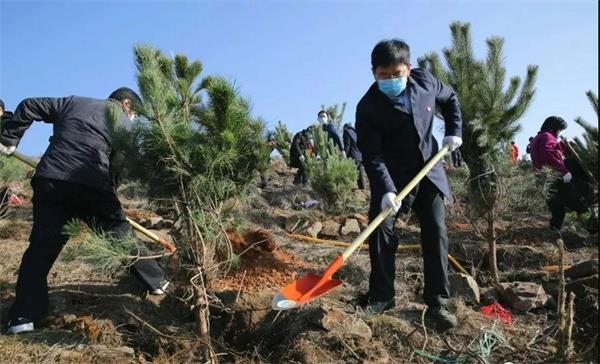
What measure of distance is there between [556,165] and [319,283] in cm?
432

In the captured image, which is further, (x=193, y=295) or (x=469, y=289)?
(x=469, y=289)

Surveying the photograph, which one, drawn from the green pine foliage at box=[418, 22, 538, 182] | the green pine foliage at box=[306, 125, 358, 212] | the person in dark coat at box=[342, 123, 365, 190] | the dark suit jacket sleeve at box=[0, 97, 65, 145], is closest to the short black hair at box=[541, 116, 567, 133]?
the green pine foliage at box=[418, 22, 538, 182]

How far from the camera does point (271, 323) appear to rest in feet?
10.8

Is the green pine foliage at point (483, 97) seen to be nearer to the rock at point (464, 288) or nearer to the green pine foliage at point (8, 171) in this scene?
the rock at point (464, 288)

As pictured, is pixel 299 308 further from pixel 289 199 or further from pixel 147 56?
pixel 289 199

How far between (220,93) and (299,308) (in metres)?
1.40

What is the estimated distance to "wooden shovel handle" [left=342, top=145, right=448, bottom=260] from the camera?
296 centimetres

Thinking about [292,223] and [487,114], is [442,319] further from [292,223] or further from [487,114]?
[292,223]

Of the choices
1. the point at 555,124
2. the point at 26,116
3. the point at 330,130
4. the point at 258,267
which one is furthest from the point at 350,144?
the point at 26,116

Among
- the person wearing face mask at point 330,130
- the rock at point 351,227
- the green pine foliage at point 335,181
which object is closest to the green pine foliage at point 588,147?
the rock at point 351,227

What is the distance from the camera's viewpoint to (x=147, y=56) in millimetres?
3137

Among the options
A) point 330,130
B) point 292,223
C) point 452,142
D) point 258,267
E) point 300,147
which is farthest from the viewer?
point 300,147

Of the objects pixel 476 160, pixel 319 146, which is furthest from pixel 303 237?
pixel 319 146

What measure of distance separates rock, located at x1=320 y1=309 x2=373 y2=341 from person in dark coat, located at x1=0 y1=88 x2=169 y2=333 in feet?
4.44
